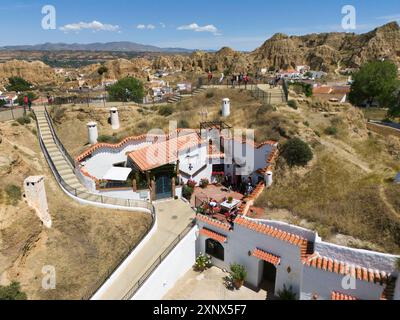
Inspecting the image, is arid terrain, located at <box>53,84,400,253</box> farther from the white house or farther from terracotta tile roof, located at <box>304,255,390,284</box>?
terracotta tile roof, located at <box>304,255,390,284</box>

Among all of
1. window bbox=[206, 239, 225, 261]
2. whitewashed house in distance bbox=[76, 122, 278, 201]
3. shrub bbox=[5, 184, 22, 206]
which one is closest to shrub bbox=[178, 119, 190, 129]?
whitewashed house in distance bbox=[76, 122, 278, 201]

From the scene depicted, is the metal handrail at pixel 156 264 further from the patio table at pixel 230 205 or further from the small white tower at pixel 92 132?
the small white tower at pixel 92 132

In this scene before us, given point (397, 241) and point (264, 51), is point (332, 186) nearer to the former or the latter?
point (397, 241)

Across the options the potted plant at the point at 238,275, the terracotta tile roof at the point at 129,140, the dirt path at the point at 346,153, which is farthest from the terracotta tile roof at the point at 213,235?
the dirt path at the point at 346,153

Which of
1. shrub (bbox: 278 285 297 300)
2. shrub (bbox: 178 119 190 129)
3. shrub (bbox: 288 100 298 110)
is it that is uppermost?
shrub (bbox: 288 100 298 110)

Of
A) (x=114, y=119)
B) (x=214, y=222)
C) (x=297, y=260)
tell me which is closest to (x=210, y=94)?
(x=114, y=119)

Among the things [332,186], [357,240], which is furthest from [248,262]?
[332,186]
